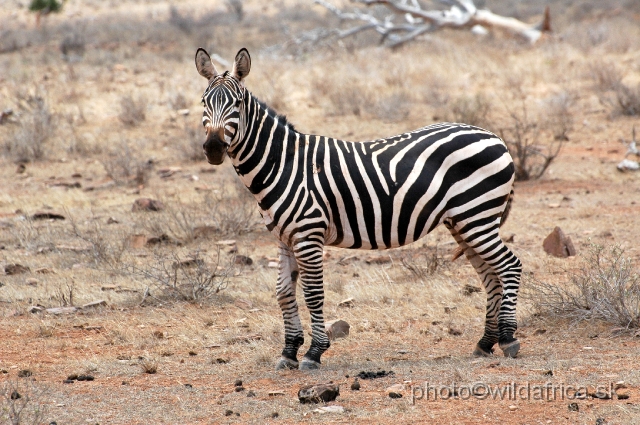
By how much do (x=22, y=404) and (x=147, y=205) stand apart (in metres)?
6.58

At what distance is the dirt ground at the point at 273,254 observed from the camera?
5281mm

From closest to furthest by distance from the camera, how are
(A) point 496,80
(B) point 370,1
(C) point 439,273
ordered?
1. (C) point 439,273
2. (A) point 496,80
3. (B) point 370,1

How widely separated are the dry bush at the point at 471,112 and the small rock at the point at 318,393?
991 cm

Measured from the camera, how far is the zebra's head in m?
5.46

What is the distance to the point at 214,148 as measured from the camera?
17.8ft

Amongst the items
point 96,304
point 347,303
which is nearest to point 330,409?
point 347,303

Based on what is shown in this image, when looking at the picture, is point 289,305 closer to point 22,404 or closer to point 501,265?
point 501,265

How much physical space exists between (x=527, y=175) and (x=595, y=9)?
27414 mm

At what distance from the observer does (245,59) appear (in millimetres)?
5871

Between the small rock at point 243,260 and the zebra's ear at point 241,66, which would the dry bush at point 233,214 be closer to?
the small rock at point 243,260

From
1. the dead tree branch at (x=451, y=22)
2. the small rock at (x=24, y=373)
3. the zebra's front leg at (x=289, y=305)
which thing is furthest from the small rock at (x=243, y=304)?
the dead tree branch at (x=451, y=22)

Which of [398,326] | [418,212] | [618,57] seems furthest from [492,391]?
[618,57]

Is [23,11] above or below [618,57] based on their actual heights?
above

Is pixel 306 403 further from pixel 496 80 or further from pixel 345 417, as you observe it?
pixel 496 80
